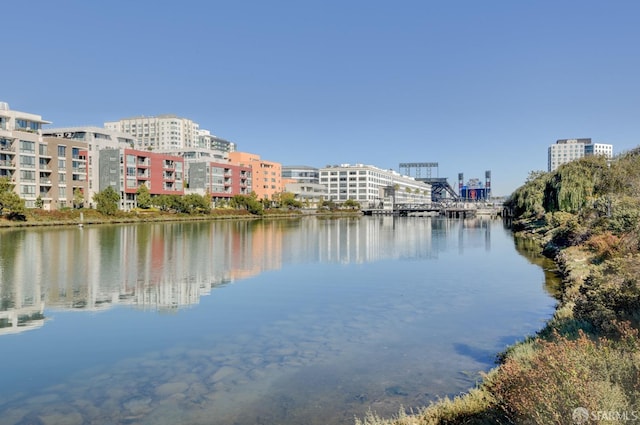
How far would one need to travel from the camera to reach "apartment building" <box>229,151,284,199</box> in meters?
146

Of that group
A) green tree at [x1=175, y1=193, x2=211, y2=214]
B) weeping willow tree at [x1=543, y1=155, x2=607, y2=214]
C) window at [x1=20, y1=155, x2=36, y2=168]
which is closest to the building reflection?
weeping willow tree at [x1=543, y1=155, x2=607, y2=214]

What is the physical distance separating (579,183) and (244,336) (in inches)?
2019

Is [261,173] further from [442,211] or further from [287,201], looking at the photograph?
[442,211]

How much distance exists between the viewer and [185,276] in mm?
27578

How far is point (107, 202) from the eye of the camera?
85062 mm

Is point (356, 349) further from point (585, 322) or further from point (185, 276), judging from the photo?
point (185, 276)

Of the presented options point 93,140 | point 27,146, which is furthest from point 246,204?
point 27,146

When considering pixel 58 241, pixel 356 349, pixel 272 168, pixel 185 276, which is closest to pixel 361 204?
pixel 272 168

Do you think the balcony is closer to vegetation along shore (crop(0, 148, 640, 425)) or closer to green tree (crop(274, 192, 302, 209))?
green tree (crop(274, 192, 302, 209))

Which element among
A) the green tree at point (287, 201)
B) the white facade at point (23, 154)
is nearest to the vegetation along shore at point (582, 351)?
the white facade at point (23, 154)

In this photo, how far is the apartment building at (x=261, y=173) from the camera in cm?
14650

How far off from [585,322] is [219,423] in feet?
30.1

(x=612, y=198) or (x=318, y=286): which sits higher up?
(x=612, y=198)

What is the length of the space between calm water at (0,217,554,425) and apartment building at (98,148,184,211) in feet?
227
